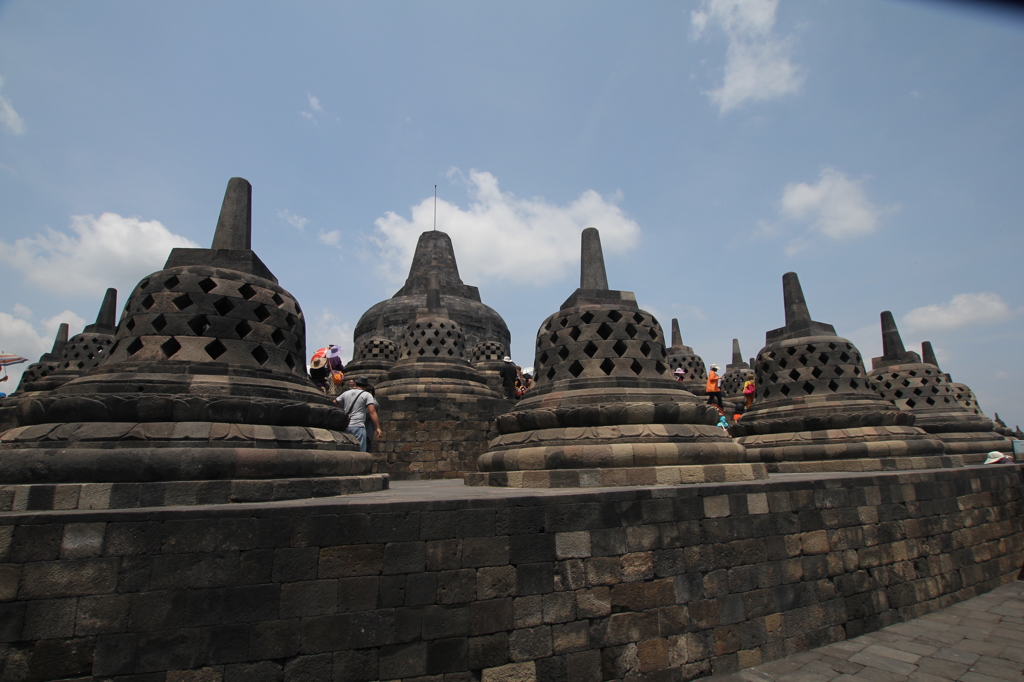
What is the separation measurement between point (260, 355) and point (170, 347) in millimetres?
750

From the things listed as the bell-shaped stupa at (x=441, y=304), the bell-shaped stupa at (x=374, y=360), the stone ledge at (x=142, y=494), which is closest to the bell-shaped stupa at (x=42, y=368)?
the bell-shaped stupa at (x=374, y=360)

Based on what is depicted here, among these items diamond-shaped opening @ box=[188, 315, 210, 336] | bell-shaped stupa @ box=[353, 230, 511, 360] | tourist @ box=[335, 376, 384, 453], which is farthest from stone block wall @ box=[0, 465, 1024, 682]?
bell-shaped stupa @ box=[353, 230, 511, 360]

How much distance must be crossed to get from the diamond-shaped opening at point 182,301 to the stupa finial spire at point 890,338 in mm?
14474

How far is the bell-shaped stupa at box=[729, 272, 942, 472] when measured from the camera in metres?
8.14

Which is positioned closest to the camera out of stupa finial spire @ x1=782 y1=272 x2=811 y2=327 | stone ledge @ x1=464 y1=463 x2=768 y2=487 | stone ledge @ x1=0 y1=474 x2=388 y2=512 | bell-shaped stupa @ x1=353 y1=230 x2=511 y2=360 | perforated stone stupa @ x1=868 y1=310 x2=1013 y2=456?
stone ledge @ x1=0 y1=474 x2=388 y2=512

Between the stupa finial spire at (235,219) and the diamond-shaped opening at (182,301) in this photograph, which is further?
the stupa finial spire at (235,219)

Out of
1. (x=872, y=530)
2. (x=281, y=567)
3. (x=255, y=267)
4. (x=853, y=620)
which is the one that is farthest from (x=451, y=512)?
(x=872, y=530)

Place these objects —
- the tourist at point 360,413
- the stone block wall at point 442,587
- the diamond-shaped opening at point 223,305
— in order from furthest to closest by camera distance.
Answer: the tourist at point 360,413 < the diamond-shaped opening at point 223,305 < the stone block wall at point 442,587

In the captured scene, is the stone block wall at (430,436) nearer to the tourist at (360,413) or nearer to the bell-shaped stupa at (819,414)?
the tourist at (360,413)

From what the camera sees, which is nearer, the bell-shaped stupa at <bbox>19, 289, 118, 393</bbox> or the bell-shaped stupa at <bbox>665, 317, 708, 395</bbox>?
the bell-shaped stupa at <bbox>19, 289, 118, 393</bbox>

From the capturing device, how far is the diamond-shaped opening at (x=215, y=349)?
4.90m

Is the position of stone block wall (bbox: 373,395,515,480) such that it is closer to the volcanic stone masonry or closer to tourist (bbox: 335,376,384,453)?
the volcanic stone masonry

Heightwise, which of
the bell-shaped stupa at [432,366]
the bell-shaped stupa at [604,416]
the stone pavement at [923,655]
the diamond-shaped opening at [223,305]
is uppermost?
the bell-shaped stupa at [432,366]

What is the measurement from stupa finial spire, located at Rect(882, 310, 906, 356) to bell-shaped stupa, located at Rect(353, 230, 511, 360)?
1414cm
